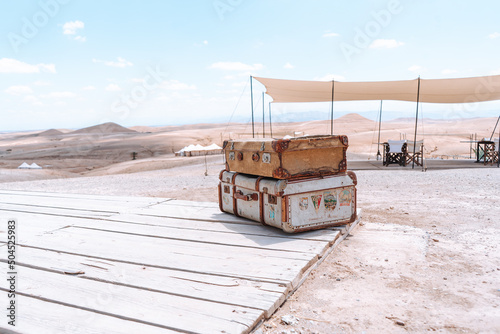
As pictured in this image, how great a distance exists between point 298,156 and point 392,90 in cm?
1603

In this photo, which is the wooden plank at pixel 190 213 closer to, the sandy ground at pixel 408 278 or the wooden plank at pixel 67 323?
the sandy ground at pixel 408 278

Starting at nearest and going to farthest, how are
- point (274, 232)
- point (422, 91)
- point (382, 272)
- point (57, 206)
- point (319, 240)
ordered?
point (382, 272)
point (319, 240)
point (274, 232)
point (57, 206)
point (422, 91)

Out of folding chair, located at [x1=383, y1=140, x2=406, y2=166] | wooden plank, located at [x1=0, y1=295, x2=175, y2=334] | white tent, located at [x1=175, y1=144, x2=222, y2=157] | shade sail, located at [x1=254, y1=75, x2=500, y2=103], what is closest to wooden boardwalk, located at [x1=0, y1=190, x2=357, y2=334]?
wooden plank, located at [x1=0, y1=295, x2=175, y2=334]

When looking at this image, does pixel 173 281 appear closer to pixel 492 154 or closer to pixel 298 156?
pixel 298 156

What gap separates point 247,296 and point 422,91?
17748 mm

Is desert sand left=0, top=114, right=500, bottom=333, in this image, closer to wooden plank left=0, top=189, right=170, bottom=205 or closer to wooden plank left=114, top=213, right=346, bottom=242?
wooden plank left=114, top=213, right=346, bottom=242

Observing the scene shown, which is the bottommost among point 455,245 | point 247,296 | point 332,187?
point 455,245

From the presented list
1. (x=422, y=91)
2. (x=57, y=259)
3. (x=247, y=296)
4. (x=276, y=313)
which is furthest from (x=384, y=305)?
(x=422, y=91)

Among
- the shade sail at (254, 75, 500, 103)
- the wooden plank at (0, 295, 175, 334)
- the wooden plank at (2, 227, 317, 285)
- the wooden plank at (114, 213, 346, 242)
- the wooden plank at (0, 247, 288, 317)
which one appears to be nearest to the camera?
the wooden plank at (0, 295, 175, 334)

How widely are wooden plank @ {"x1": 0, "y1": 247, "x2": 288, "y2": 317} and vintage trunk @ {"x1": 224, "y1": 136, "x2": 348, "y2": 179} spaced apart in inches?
54.3

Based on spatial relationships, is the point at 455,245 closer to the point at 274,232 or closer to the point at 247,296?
the point at 274,232

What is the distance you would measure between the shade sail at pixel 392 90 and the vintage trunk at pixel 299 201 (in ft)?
40.7

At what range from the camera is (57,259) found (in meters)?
2.85

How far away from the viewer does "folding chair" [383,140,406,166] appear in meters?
16.4
